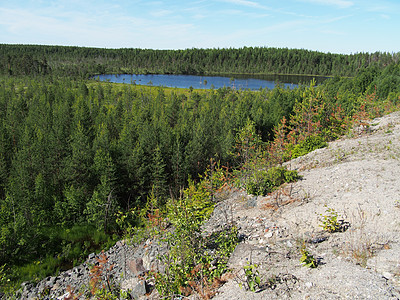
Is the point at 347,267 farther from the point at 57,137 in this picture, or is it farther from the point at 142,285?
the point at 57,137

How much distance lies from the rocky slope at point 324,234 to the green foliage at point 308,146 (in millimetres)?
2559

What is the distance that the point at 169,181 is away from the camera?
45.4m

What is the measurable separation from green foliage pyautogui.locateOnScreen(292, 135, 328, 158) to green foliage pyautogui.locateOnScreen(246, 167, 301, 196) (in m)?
6.93

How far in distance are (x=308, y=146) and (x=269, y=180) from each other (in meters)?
8.42

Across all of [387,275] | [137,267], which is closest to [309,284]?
[387,275]

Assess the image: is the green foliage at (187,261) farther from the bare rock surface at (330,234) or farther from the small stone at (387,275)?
the small stone at (387,275)

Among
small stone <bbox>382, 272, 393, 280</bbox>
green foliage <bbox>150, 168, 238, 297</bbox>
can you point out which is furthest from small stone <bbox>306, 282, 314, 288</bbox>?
green foliage <bbox>150, 168, 238, 297</bbox>

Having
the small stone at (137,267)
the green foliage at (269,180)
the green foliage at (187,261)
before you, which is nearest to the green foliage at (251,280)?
the green foliage at (187,261)

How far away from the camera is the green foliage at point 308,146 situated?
22.4 meters

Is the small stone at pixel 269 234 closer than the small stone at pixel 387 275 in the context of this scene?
No

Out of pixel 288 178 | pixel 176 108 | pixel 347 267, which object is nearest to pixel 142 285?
pixel 347 267

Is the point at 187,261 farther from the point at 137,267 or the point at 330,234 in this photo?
the point at 137,267

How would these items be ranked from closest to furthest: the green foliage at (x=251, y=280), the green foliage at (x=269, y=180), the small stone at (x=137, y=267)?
the green foliage at (x=251, y=280), the small stone at (x=137, y=267), the green foliage at (x=269, y=180)

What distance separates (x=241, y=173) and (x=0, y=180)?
134 feet
